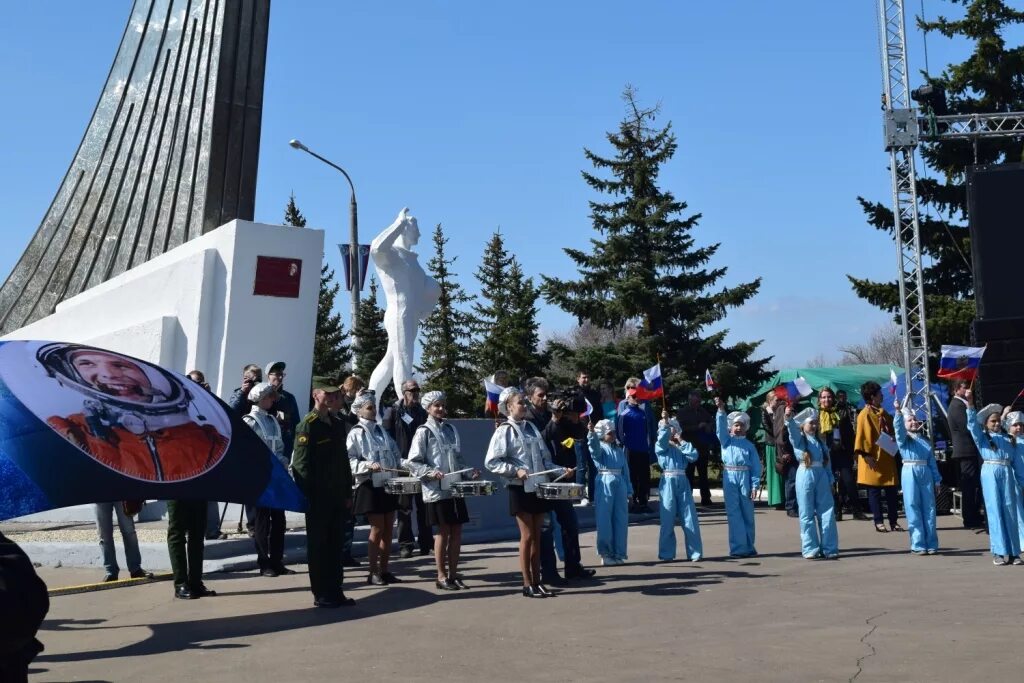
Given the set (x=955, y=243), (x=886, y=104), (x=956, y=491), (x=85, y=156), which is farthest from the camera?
(x=955, y=243)

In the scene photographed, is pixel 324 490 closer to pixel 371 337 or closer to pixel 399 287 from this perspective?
pixel 399 287

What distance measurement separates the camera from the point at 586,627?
8078mm

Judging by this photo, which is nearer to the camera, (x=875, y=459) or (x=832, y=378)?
(x=875, y=459)

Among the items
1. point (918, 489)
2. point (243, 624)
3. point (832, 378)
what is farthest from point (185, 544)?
point (832, 378)

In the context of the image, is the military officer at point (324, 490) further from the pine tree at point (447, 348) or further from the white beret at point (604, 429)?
the pine tree at point (447, 348)

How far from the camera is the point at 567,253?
3272cm

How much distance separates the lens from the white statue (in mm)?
16133

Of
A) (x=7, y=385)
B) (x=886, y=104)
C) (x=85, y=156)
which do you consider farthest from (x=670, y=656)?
(x=85, y=156)

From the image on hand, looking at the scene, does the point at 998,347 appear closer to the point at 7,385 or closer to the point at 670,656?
the point at 670,656

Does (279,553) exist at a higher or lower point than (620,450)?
lower

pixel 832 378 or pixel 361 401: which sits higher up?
pixel 832 378

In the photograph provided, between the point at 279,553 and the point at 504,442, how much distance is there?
2.93m

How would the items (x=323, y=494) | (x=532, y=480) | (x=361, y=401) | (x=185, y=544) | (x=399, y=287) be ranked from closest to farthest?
(x=323, y=494) < (x=532, y=480) < (x=185, y=544) < (x=361, y=401) < (x=399, y=287)

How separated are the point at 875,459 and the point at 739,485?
2.99 meters
